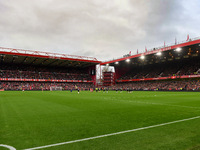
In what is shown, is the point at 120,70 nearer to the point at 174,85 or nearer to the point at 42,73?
the point at 174,85

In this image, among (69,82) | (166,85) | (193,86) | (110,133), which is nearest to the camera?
(110,133)

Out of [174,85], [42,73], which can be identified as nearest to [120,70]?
[174,85]

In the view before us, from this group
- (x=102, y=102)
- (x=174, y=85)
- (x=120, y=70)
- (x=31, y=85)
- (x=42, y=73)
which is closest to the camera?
(x=102, y=102)

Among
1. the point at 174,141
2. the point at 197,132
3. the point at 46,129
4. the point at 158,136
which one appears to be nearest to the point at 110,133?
the point at 158,136

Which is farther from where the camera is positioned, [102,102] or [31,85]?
[31,85]

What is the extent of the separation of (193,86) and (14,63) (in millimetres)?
70693

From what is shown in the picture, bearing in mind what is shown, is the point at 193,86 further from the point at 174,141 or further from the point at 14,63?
the point at 14,63

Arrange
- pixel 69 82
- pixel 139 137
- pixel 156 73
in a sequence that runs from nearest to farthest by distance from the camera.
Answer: pixel 139 137 < pixel 156 73 < pixel 69 82

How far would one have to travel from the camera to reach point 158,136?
5.05 meters

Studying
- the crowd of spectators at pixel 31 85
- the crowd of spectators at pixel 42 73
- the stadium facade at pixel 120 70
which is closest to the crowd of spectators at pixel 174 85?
the stadium facade at pixel 120 70

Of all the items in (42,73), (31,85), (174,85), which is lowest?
(174,85)

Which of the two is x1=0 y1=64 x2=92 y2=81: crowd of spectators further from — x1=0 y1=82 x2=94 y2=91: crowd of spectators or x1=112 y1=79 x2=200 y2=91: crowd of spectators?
x1=112 y1=79 x2=200 y2=91: crowd of spectators

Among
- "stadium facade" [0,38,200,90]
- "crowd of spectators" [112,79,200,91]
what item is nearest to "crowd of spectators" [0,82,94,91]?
"stadium facade" [0,38,200,90]

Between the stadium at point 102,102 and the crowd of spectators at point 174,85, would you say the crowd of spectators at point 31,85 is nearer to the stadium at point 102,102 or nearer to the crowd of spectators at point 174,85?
the stadium at point 102,102
